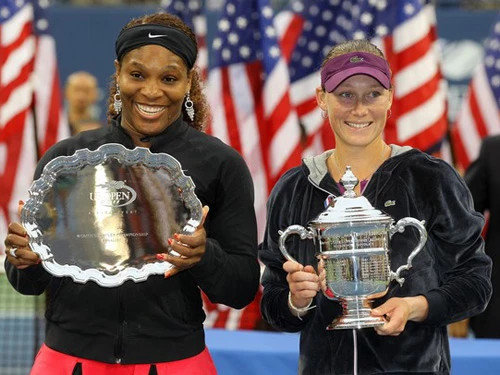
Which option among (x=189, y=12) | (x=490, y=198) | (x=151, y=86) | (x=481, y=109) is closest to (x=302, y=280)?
(x=151, y=86)

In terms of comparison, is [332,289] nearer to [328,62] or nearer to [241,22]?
[328,62]

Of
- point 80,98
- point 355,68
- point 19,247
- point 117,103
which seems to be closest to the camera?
point 19,247

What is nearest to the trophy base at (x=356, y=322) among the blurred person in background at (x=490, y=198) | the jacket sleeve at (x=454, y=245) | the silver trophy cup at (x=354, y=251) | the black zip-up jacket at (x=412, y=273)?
the silver trophy cup at (x=354, y=251)

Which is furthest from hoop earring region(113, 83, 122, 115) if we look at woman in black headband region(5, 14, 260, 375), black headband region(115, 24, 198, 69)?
black headband region(115, 24, 198, 69)

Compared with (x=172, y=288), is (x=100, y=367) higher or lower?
lower

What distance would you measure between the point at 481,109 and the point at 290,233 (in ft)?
20.0

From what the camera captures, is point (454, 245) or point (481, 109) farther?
point (481, 109)

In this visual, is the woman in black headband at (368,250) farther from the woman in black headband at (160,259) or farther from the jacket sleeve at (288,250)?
the woman in black headband at (160,259)

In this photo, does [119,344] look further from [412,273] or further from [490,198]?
[490,198]

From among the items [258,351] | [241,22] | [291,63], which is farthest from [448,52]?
[258,351]

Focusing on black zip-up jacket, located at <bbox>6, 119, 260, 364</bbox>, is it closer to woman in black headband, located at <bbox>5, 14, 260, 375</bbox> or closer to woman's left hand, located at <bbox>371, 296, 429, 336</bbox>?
woman in black headband, located at <bbox>5, 14, 260, 375</bbox>

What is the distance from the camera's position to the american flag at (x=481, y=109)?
8969 mm

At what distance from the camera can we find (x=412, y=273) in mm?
3418

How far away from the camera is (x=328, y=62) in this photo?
11.8 feet
